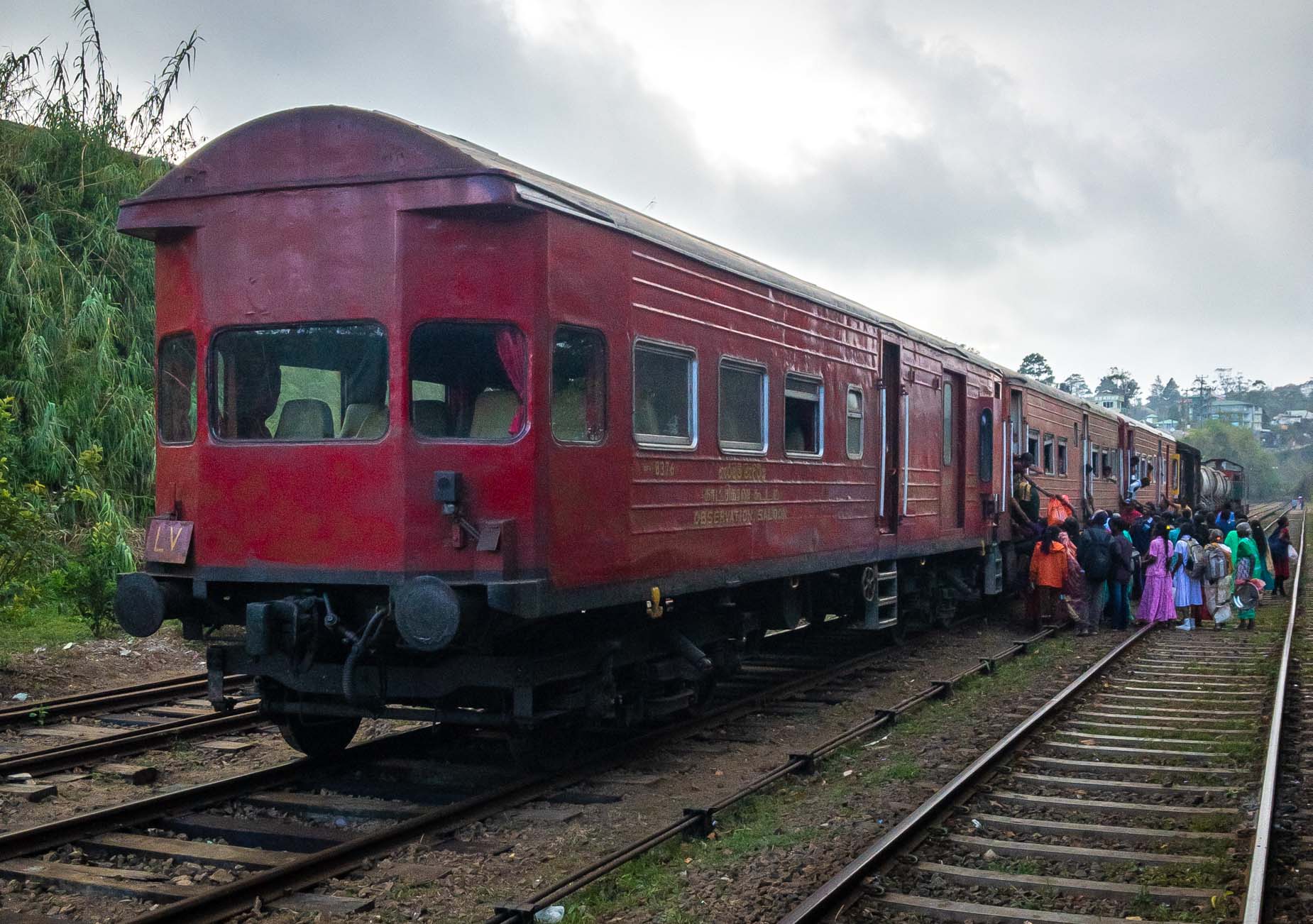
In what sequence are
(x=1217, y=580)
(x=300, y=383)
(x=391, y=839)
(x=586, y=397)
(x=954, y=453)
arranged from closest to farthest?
(x=391, y=839) < (x=300, y=383) < (x=586, y=397) < (x=954, y=453) < (x=1217, y=580)

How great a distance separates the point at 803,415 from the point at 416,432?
4.43m

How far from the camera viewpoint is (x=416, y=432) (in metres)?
6.82

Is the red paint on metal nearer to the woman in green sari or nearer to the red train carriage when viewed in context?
the red train carriage

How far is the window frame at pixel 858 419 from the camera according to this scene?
11.3 meters

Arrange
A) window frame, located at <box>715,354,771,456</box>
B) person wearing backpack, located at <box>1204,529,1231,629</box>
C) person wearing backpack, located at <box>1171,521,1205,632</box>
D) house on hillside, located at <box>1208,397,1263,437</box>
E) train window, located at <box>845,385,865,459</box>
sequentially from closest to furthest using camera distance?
window frame, located at <box>715,354,771,456</box> → train window, located at <box>845,385,865,459</box> → person wearing backpack, located at <box>1204,529,1231,629</box> → person wearing backpack, located at <box>1171,521,1205,632</box> → house on hillside, located at <box>1208,397,1263,437</box>

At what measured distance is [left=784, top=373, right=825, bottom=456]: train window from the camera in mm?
10109

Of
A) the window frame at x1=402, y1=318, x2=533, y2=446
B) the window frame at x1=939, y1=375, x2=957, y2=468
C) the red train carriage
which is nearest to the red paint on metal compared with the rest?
the red train carriage

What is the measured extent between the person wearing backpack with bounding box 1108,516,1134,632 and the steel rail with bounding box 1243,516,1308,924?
3.97m

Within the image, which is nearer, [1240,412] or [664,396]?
[664,396]

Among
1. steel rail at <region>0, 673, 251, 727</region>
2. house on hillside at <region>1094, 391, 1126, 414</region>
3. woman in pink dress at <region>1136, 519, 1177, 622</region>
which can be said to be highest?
house on hillside at <region>1094, 391, 1126, 414</region>

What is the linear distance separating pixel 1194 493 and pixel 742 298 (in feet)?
112

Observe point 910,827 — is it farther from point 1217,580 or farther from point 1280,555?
point 1280,555

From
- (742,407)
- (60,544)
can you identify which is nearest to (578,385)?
(742,407)

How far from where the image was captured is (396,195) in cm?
683
